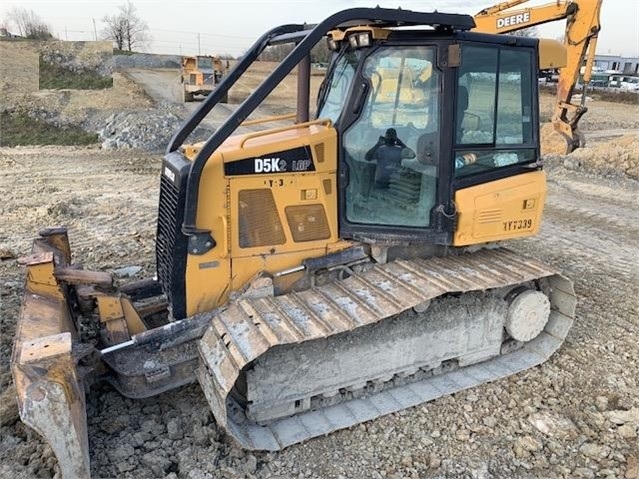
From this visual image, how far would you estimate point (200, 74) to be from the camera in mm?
20391

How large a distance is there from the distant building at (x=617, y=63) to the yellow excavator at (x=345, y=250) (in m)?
76.0

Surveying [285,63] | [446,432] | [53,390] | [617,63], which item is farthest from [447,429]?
[617,63]

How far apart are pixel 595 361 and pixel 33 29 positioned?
55.7 metres

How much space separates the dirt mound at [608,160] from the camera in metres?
11.7

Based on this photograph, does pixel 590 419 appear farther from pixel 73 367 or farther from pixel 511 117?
pixel 73 367

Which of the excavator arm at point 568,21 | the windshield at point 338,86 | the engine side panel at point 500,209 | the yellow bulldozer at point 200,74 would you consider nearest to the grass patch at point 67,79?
the yellow bulldozer at point 200,74

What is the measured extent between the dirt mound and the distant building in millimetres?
66118

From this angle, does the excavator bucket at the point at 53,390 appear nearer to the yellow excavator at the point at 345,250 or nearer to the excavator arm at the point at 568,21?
the yellow excavator at the point at 345,250

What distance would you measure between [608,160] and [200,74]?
46.2 ft

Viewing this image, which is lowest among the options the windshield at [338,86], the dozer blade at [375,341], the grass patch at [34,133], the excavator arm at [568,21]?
the dozer blade at [375,341]

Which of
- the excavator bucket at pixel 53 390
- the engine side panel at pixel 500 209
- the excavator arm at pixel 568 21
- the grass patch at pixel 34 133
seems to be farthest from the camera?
the grass patch at pixel 34 133

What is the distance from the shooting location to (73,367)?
120 inches

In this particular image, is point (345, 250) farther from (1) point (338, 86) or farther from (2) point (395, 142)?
(1) point (338, 86)

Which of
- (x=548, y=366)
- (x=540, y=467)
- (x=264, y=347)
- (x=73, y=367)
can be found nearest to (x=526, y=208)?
(x=548, y=366)
